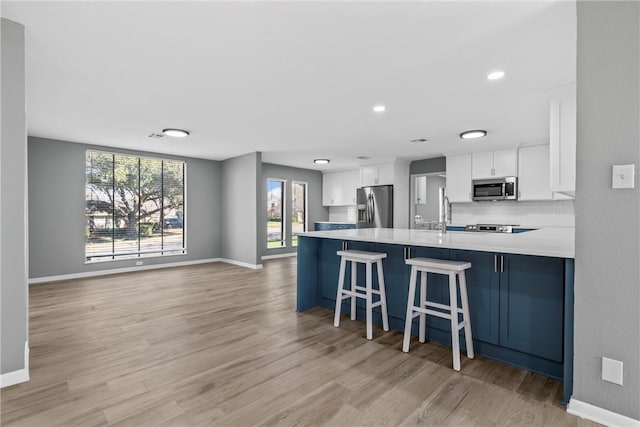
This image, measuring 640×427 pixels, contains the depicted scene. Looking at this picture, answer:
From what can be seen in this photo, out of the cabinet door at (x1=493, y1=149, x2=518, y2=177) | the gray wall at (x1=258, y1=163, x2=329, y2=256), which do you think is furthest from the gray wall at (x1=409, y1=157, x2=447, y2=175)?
the gray wall at (x1=258, y1=163, x2=329, y2=256)

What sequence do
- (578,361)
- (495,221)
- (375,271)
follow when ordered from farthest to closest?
(495,221), (375,271), (578,361)

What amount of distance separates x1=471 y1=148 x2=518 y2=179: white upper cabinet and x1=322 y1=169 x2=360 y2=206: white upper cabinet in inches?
116

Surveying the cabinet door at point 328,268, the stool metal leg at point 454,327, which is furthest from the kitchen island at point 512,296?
the cabinet door at point 328,268

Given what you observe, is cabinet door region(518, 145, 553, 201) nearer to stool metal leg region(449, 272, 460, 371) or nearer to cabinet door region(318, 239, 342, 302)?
cabinet door region(318, 239, 342, 302)

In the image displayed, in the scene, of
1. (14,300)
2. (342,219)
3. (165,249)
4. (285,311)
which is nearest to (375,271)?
(285,311)

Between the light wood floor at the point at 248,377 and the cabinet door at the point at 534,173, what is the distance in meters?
4.08

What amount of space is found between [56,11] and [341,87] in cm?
217

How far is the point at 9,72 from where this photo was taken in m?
2.02

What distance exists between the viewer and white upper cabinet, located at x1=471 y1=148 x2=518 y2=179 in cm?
566

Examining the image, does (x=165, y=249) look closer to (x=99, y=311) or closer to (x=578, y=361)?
(x=99, y=311)

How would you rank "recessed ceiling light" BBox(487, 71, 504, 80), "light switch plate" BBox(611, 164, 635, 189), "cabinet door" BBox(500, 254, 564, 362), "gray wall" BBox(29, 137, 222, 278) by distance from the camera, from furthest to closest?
"gray wall" BBox(29, 137, 222, 278) → "recessed ceiling light" BBox(487, 71, 504, 80) → "cabinet door" BBox(500, 254, 564, 362) → "light switch plate" BBox(611, 164, 635, 189)

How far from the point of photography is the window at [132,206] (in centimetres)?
572

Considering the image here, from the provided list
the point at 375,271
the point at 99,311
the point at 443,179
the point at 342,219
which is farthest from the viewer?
the point at 342,219

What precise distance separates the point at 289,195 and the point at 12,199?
6.38 metres
